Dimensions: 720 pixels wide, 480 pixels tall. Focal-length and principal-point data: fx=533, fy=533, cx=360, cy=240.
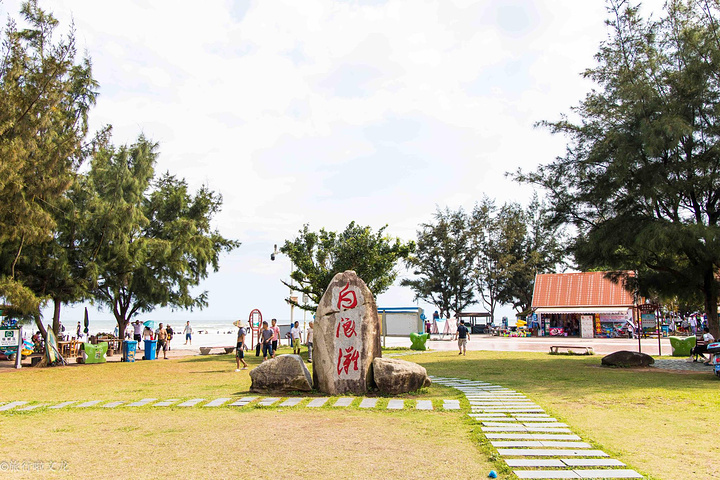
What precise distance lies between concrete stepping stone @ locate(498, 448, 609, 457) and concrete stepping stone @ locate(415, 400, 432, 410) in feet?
9.83

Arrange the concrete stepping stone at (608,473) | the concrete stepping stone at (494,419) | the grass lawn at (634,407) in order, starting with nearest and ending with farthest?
the concrete stepping stone at (608,473), the grass lawn at (634,407), the concrete stepping stone at (494,419)

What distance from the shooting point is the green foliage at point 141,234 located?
2225cm

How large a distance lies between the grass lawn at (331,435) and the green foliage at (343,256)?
12.7 m

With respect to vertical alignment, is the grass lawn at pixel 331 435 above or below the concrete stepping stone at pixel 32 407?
above

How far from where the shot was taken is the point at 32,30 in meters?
18.0

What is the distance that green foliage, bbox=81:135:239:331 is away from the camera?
22.2 meters

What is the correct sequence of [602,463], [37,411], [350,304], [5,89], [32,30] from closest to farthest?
[602,463] → [37,411] → [350,304] → [5,89] → [32,30]

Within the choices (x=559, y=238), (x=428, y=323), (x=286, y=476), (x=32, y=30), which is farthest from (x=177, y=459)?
(x=559, y=238)

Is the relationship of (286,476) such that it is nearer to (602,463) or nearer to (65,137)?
(602,463)

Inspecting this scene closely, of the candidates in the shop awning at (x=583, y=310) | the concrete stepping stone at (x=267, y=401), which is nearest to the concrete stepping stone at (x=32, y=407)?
the concrete stepping stone at (x=267, y=401)

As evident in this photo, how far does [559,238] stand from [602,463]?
173 ft

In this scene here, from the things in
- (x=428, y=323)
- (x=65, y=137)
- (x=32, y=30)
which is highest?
(x=32, y=30)

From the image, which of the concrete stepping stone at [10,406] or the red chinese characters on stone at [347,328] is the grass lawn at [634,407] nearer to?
the red chinese characters on stone at [347,328]

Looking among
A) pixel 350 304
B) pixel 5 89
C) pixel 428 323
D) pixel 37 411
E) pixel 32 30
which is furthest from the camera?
pixel 428 323
